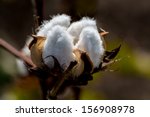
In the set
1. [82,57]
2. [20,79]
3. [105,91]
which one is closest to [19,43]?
[105,91]

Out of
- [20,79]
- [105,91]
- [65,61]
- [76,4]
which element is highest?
[76,4]

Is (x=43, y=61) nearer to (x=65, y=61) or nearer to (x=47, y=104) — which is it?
(x=65, y=61)

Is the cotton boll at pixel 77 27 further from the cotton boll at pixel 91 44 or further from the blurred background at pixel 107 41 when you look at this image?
the blurred background at pixel 107 41

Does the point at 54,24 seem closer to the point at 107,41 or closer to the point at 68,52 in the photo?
the point at 68,52

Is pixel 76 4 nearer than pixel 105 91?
Yes

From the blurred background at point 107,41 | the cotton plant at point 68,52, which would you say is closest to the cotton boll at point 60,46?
the cotton plant at point 68,52

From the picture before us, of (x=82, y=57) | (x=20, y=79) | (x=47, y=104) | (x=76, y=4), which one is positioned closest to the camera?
(x=82, y=57)

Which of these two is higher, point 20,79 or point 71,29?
point 71,29
